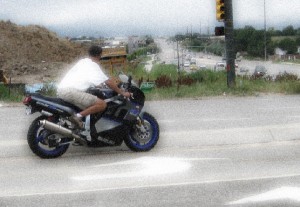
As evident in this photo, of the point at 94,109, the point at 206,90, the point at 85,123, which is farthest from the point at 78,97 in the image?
the point at 206,90

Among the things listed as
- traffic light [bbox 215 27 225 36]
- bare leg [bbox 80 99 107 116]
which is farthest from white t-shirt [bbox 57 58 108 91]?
traffic light [bbox 215 27 225 36]

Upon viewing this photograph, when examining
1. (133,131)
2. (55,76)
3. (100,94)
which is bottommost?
(55,76)

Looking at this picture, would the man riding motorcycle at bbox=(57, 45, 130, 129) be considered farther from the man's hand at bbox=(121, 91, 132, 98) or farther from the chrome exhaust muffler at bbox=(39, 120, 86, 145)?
the chrome exhaust muffler at bbox=(39, 120, 86, 145)

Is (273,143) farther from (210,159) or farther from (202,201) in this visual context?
(202,201)

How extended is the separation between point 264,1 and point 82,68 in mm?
59224

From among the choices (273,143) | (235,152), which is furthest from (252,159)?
(273,143)

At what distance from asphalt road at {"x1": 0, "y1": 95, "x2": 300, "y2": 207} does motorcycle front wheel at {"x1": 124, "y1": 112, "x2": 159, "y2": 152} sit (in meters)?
0.14

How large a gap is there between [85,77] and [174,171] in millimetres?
2015

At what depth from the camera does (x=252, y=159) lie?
7906 mm

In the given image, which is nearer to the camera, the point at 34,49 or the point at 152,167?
the point at 152,167

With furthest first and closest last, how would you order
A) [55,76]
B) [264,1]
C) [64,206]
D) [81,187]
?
1. [264,1]
2. [55,76]
3. [81,187]
4. [64,206]

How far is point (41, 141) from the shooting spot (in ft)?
26.3

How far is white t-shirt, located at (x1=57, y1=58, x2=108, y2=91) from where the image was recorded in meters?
8.09

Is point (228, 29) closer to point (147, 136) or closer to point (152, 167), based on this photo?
point (147, 136)
